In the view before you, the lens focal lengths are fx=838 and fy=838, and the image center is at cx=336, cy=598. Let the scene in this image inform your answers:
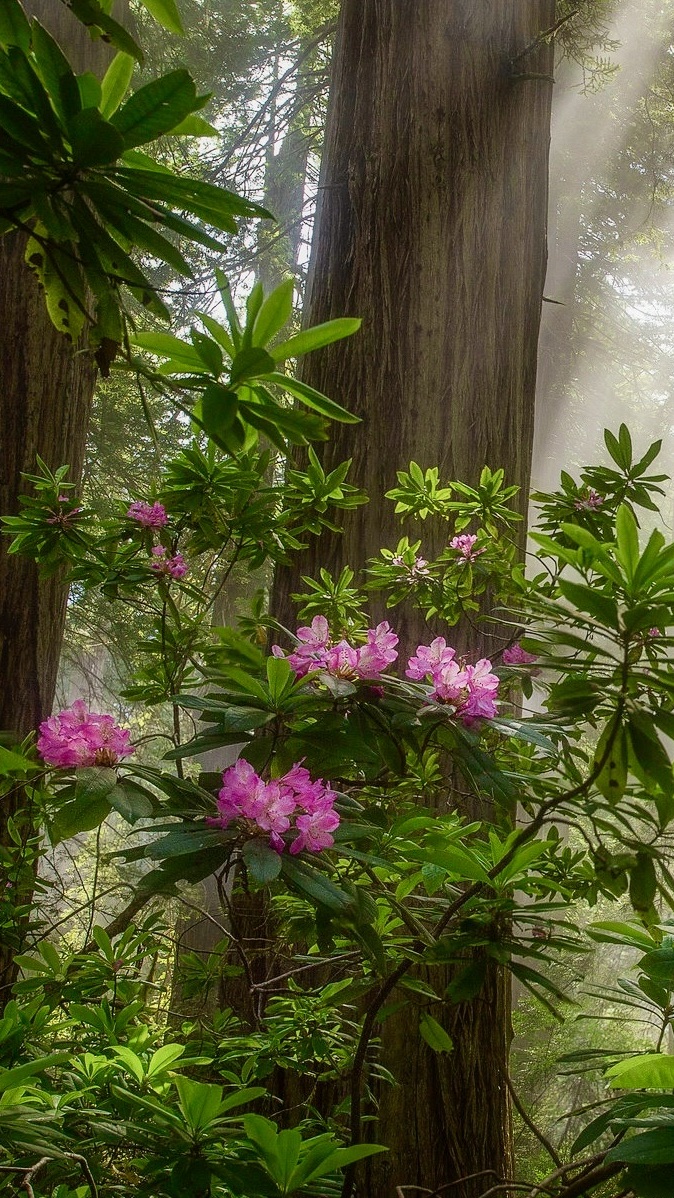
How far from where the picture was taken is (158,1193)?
0.91 metres

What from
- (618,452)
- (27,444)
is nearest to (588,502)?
(618,452)

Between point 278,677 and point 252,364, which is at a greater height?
point 252,364

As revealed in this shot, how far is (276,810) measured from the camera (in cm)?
83

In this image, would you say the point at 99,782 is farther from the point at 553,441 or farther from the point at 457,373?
the point at 553,441

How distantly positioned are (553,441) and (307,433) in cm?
1032

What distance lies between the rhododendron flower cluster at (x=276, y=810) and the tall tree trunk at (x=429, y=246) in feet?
3.94

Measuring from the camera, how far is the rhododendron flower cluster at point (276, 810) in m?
0.83

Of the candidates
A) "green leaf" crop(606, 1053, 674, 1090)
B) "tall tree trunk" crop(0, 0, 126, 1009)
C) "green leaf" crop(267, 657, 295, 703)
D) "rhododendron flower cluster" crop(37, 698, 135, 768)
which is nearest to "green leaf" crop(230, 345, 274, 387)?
"green leaf" crop(267, 657, 295, 703)

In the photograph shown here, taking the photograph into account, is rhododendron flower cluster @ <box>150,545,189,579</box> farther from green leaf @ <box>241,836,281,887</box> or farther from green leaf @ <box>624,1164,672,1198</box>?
green leaf @ <box>624,1164,672,1198</box>

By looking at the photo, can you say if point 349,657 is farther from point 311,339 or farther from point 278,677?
point 311,339

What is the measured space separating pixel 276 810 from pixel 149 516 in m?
1.10

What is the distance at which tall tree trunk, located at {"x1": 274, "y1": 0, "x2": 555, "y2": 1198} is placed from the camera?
2.20m

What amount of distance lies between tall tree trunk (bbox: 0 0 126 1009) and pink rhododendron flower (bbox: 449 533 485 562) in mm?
1259

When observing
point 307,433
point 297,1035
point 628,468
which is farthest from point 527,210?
point 297,1035
